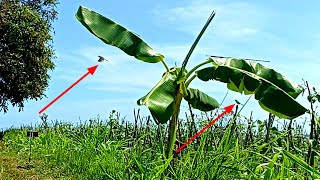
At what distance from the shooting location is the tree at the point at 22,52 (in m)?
22.1

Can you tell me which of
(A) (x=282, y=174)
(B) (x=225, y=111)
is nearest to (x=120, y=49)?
(B) (x=225, y=111)

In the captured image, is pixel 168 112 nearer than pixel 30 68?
Yes

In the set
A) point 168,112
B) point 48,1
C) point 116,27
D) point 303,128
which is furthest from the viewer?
point 48,1

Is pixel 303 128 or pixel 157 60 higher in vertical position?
pixel 157 60

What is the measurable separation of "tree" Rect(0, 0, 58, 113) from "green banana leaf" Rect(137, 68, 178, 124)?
17423 mm

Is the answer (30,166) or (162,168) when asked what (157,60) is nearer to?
(162,168)

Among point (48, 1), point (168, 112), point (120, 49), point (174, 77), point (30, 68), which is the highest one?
point (48, 1)

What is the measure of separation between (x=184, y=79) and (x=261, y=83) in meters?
0.74

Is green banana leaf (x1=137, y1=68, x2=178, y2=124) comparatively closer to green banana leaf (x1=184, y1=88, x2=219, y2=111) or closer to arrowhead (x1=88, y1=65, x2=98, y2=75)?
A: green banana leaf (x1=184, y1=88, x2=219, y2=111)

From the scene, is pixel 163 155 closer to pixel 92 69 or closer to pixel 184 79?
pixel 184 79

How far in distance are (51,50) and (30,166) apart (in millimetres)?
14394

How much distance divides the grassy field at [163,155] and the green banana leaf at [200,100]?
0.85 ft

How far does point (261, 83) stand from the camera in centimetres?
522

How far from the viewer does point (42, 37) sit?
74.3 ft
